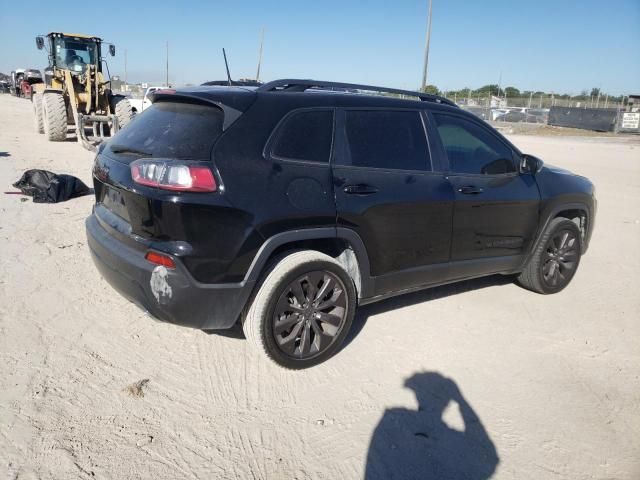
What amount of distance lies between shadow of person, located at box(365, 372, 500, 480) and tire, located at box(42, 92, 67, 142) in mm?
14444

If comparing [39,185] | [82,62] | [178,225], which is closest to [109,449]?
[178,225]

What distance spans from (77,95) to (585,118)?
3330 cm

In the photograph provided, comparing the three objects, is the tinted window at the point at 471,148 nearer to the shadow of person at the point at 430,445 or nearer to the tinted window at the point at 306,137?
the tinted window at the point at 306,137

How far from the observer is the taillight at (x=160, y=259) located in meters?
2.77

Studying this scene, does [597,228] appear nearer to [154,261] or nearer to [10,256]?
[154,261]

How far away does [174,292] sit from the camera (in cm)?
281

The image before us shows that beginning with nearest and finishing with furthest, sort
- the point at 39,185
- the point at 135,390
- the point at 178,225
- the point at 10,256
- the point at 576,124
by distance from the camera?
the point at 178,225 → the point at 135,390 → the point at 10,256 → the point at 39,185 → the point at 576,124

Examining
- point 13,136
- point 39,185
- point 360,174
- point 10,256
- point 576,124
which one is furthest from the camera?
point 576,124

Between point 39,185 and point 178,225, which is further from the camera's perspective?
point 39,185

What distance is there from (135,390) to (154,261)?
79 centimetres

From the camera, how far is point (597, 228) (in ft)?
24.7

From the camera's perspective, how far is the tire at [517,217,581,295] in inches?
186

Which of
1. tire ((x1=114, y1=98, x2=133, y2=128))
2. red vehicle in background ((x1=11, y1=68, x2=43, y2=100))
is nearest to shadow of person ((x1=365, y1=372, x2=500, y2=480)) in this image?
tire ((x1=114, y1=98, x2=133, y2=128))

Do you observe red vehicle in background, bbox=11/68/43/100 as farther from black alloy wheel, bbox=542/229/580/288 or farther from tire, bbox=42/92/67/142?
black alloy wheel, bbox=542/229/580/288
